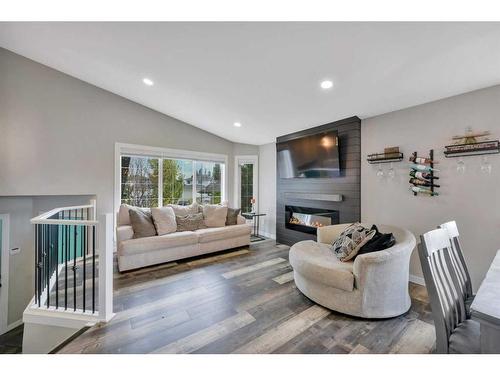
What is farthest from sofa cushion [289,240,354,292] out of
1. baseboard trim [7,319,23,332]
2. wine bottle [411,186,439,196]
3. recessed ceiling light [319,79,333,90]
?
baseboard trim [7,319,23,332]

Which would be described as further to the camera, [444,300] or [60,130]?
[60,130]

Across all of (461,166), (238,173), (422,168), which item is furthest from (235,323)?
(238,173)

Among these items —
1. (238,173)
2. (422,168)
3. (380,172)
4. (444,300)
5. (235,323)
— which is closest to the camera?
(444,300)

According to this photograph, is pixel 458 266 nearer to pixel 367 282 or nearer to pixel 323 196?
pixel 367 282

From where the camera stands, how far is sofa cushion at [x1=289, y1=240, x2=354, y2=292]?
2.02 meters

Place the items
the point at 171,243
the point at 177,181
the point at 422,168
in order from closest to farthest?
the point at 422,168 < the point at 171,243 < the point at 177,181

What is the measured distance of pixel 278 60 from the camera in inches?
86.8

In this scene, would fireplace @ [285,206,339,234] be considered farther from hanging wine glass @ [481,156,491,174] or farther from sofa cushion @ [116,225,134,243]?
sofa cushion @ [116,225,134,243]

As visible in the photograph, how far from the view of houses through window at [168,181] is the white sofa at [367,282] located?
3.36m

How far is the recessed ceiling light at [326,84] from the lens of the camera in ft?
8.15

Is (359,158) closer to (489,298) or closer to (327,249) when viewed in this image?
(327,249)

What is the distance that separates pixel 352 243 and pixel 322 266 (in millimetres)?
474

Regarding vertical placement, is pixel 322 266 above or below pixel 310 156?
below

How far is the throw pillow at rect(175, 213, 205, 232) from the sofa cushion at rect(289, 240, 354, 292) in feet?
6.71
